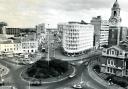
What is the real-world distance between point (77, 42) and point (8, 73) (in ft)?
147

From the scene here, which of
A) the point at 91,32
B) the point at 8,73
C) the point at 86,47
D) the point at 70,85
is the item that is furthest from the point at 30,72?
the point at 91,32

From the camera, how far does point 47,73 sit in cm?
6594

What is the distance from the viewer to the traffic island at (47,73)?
61.5 meters

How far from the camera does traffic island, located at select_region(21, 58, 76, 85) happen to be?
2423 inches

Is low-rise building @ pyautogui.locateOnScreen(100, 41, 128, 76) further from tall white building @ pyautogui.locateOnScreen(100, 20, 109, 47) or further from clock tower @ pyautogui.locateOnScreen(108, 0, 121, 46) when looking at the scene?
tall white building @ pyautogui.locateOnScreen(100, 20, 109, 47)

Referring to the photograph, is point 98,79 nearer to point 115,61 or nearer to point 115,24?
point 115,61

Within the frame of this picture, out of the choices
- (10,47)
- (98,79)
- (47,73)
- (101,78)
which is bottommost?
(98,79)

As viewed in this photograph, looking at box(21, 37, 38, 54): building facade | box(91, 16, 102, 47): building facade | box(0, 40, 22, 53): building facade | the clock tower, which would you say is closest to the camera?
the clock tower

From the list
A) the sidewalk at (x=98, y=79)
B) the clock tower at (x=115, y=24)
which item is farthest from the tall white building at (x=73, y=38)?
the sidewalk at (x=98, y=79)

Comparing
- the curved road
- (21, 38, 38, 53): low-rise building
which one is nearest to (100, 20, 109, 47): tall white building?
(21, 38, 38, 53): low-rise building

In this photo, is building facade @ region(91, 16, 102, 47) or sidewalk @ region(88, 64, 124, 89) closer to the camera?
sidewalk @ region(88, 64, 124, 89)

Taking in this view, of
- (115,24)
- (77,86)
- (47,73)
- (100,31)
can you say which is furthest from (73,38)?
(77,86)

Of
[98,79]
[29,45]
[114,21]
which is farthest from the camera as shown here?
[29,45]

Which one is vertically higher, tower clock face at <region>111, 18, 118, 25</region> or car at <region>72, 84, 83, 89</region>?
tower clock face at <region>111, 18, 118, 25</region>
